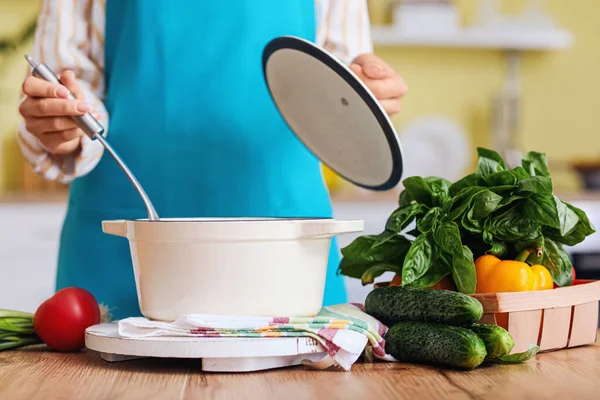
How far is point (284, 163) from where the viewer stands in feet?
4.56

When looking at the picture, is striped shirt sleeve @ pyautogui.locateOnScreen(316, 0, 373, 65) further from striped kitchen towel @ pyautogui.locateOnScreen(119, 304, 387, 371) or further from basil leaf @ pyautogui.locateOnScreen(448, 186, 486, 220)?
striped kitchen towel @ pyautogui.locateOnScreen(119, 304, 387, 371)

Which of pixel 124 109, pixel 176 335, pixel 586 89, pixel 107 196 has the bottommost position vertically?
pixel 176 335

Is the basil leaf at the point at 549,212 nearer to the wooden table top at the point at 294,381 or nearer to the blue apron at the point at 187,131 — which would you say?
the wooden table top at the point at 294,381

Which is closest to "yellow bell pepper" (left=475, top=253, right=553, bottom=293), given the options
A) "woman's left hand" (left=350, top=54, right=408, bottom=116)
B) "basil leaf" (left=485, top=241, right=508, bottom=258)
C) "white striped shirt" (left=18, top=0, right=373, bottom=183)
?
"basil leaf" (left=485, top=241, right=508, bottom=258)

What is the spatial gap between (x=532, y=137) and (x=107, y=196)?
2.49m

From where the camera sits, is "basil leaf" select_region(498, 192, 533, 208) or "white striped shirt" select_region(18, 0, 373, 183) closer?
"basil leaf" select_region(498, 192, 533, 208)

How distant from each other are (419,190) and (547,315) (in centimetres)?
19

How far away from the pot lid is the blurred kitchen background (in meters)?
1.79

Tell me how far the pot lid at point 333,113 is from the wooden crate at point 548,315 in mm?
204

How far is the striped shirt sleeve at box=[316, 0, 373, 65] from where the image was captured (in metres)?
1.44

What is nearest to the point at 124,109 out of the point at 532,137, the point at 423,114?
the point at 423,114

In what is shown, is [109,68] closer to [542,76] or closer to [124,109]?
[124,109]

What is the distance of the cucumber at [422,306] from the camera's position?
87 cm

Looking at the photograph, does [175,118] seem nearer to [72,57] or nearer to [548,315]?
[72,57]
